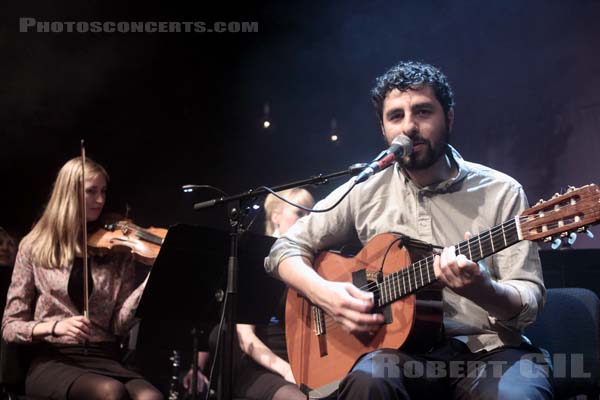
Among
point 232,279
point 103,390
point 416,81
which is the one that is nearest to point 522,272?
point 416,81

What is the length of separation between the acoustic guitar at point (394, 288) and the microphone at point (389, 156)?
24cm

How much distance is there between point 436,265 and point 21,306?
226 centimetres

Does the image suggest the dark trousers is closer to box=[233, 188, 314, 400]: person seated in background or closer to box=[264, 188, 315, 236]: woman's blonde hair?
box=[233, 188, 314, 400]: person seated in background

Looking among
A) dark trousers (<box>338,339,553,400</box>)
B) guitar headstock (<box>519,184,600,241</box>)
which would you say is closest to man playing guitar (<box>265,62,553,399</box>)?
dark trousers (<box>338,339,553,400</box>)

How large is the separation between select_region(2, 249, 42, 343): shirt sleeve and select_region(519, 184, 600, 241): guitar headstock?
7.88 feet

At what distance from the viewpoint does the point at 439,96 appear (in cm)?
216

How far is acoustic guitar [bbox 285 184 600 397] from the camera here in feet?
4.99

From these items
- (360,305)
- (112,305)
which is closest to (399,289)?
(360,305)

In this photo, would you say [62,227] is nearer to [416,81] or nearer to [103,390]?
[103,390]

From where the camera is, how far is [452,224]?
2.04 m

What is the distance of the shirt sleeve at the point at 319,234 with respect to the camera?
235cm

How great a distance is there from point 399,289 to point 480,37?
302cm

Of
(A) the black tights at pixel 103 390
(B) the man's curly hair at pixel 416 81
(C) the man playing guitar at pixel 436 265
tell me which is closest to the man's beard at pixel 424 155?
(C) the man playing guitar at pixel 436 265

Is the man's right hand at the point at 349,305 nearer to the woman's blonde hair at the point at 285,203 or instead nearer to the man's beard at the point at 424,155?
the man's beard at the point at 424,155
